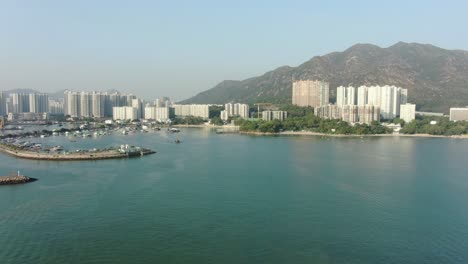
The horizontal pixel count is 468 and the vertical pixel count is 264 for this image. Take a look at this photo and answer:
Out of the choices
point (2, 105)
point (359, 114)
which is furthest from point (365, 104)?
point (2, 105)

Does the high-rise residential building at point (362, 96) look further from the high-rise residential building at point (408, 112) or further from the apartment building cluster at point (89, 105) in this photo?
the apartment building cluster at point (89, 105)

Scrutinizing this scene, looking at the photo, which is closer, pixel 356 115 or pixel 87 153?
pixel 87 153

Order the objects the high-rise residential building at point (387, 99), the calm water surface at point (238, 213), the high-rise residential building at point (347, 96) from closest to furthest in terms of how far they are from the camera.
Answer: the calm water surface at point (238, 213) → the high-rise residential building at point (387, 99) → the high-rise residential building at point (347, 96)

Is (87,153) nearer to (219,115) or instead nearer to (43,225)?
(43,225)

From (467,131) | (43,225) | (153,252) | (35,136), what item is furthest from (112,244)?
(467,131)

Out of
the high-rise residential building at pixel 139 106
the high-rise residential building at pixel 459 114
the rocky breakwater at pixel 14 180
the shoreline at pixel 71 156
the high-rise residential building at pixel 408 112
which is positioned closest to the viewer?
the rocky breakwater at pixel 14 180

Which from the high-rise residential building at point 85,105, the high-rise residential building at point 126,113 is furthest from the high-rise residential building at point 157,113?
the high-rise residential building at point 85,105
